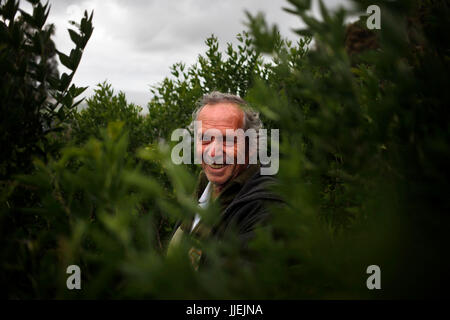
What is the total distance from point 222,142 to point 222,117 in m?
0.23

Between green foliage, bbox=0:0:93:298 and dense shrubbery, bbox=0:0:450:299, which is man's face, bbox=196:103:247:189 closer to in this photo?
green foliage, bbox=0:0:93:298

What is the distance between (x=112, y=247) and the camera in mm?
777

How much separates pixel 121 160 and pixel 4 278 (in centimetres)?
53

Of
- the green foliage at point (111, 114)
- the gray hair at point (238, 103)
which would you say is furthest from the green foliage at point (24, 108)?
the green foliage at point (111, 114)

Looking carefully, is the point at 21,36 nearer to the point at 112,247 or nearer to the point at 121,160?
the point at 121,160

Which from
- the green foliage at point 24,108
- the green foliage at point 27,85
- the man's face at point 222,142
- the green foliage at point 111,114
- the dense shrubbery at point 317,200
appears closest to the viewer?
the dense shrubbery at point 317,200

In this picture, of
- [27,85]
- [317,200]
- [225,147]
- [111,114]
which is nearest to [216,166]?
[225,147]

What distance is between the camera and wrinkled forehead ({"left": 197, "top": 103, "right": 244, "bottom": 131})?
2922 mm

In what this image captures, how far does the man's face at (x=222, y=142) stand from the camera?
2.92 metres

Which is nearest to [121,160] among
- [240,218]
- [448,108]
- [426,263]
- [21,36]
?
[426,263]

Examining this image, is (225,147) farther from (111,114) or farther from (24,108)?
(111,114)

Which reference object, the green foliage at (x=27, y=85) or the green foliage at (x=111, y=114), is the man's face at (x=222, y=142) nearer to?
the green foliage at (x=27, y=85)

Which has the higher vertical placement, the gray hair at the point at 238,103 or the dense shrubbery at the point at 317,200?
the gray hair at the point at 238,103
